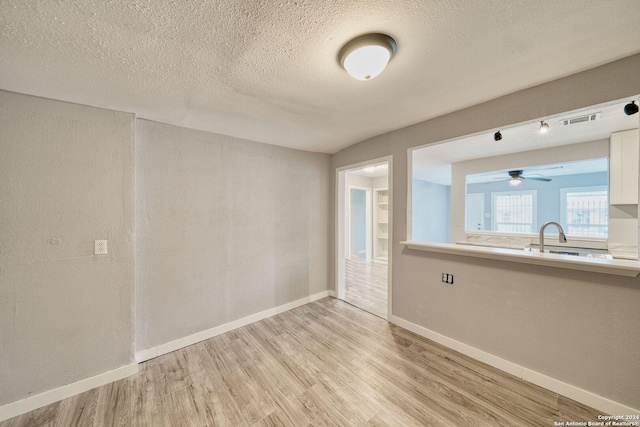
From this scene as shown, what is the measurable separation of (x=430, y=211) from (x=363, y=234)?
7.53 ft

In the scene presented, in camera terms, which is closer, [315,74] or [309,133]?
[315,74]

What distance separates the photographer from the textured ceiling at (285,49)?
1.09 meters

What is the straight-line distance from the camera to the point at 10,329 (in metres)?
1.67

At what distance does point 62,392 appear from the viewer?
5.88 feet

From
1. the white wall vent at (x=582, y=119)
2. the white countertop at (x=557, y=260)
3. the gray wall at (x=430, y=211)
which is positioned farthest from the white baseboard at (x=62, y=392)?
the gray wall at (x=430, y=211)

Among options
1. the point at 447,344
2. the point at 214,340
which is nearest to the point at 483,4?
the point at 447,344

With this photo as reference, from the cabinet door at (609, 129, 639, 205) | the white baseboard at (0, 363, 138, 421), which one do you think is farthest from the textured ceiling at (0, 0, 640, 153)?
the cabinet door at (609, 129, 639, 205)

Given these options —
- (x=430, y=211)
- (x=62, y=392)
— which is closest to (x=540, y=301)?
(x=62, y=392)

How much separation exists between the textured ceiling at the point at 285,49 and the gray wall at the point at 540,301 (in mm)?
170

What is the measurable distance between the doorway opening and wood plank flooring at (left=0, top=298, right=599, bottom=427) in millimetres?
1527

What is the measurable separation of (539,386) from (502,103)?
2.39m

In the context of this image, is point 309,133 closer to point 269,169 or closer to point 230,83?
point 269,169

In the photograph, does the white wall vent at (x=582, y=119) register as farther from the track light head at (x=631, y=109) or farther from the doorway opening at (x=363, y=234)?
the doorway opening at (x=363, y=234)

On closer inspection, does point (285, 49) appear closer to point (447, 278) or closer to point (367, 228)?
point (447, 278)
